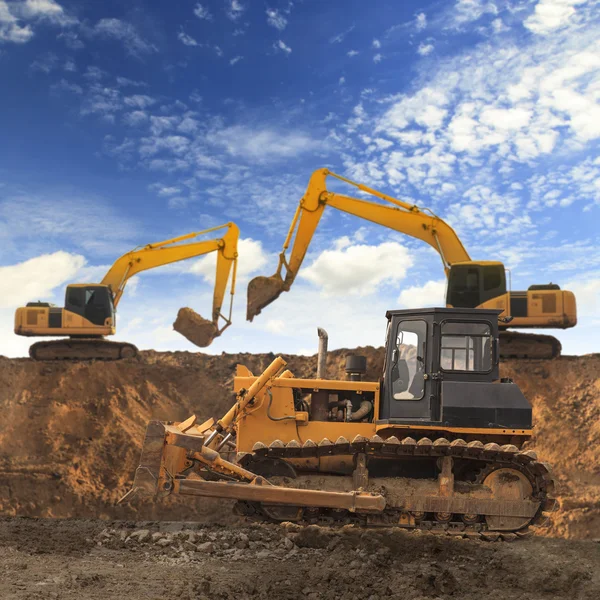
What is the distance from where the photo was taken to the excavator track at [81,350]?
68.8ft

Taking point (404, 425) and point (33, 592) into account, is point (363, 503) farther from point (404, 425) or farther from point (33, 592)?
point (33, 592)

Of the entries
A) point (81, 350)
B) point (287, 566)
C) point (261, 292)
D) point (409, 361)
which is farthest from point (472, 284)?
point (287, 566)

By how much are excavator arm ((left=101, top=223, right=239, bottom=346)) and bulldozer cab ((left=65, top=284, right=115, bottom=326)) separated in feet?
1.40

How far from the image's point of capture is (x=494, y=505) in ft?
27.6

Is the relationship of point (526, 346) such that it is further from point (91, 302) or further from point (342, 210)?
point (91, 302)

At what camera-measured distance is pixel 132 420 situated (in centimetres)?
1805

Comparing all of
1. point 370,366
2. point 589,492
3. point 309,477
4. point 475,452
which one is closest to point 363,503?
point 309,477

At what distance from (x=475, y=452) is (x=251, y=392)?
315cm

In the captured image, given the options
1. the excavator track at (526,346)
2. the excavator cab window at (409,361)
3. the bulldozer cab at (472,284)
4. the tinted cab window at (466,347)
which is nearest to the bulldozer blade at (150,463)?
the excavator cab window at (409,361)

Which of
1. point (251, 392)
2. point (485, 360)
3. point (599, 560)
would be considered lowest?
point (599, 560)

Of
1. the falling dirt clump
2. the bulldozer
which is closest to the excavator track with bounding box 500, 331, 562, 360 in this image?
the falling dirt clump

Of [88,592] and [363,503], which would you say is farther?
[363,503]

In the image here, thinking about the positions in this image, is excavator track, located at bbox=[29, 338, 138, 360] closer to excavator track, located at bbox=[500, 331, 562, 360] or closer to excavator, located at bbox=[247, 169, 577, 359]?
excavator, located at bbox=[247, 169, 577, 359]

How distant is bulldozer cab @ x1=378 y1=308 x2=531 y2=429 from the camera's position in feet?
28.8
